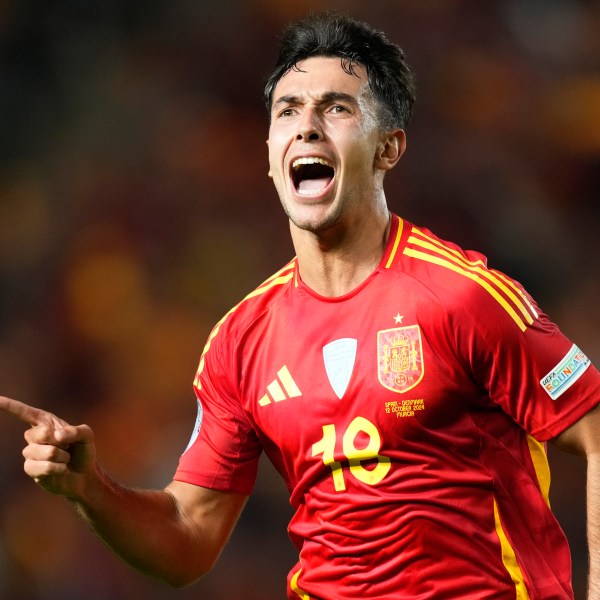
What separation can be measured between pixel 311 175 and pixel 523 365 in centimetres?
80

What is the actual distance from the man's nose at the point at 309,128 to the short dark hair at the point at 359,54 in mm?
192

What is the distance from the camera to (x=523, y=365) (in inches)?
93.4

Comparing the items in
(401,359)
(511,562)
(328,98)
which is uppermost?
(328,98)

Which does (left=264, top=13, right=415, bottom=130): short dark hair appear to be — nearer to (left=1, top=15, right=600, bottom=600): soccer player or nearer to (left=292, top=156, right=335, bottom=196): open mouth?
(left=1, top=15, right=600, bottom=600): soccer player

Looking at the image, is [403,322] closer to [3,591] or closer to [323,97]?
[323,97]

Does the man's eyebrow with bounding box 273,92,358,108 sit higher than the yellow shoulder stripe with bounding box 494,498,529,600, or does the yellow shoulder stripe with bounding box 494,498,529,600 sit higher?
the man's eyebrow with bounding box 273,92,358,108

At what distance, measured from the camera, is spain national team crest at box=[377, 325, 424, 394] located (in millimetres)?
2455

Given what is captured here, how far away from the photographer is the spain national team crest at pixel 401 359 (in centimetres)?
246

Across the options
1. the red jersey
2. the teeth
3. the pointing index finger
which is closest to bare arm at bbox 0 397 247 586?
the pointing index finger

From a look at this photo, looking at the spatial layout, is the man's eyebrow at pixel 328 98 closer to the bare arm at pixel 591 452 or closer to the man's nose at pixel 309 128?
the man's nose at pixel 309 128

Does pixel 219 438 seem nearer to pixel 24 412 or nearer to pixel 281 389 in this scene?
pixel 281 389

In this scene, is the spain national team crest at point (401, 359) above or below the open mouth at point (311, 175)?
below

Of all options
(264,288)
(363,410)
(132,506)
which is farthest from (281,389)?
(132,506)

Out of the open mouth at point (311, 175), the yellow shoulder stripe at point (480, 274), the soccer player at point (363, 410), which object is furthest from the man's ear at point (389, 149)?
the yellow shoulder stripe at point (480, 274)
